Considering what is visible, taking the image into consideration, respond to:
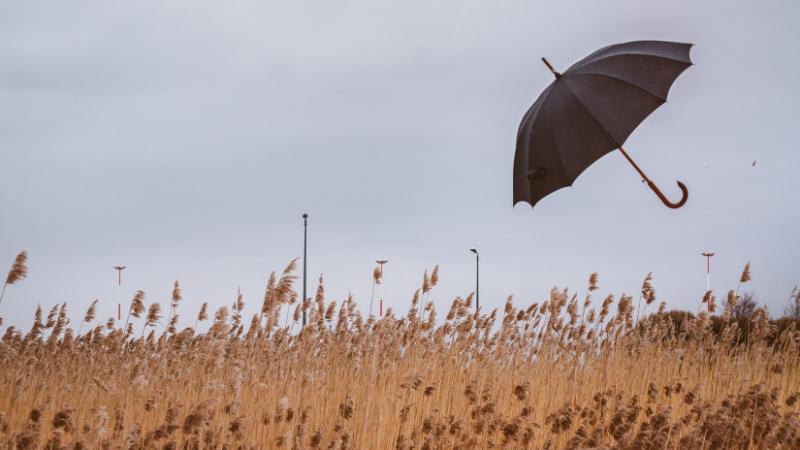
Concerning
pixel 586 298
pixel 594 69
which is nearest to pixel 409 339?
pixel 586 298

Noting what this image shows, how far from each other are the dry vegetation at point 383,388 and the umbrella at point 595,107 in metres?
1.27

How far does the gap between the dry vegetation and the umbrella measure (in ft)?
4.16

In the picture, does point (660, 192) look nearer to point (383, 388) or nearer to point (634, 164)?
point (634, 164)

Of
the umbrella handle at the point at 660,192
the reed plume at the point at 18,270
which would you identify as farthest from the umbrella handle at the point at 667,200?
the reed plume at the point at 18,270

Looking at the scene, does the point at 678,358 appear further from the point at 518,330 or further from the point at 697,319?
the point at 518,330

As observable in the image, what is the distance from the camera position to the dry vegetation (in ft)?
14.4

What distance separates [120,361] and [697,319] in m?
5.96

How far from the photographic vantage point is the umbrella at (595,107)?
652 cm

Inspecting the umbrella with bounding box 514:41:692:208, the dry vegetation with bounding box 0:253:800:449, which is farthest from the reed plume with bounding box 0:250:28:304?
the umbrella with bounding box 514:41:692:208

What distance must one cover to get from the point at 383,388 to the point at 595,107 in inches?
116

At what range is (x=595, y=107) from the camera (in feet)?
21.4

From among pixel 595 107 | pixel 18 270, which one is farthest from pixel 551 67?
pixel 18 270

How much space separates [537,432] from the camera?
5.34 metres

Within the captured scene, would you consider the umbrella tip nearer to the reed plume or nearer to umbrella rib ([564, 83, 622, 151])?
umbrella rib ([564, 83, 622, 151])
